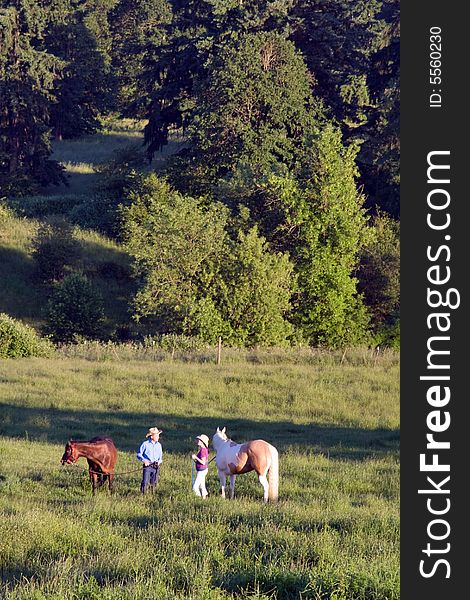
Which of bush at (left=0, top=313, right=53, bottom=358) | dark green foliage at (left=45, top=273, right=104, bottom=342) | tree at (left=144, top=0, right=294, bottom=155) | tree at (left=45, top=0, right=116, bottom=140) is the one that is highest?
tree at (left=45, top=0, right=116, bottom=140)

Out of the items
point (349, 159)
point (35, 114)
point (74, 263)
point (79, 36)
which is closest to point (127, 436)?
point (349, 159)

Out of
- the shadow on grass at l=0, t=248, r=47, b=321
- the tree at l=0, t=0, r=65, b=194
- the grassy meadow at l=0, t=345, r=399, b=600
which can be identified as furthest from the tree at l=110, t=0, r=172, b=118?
the grassy meadow at l=0, t=345, r=399, b=600

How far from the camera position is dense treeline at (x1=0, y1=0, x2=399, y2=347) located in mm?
50531

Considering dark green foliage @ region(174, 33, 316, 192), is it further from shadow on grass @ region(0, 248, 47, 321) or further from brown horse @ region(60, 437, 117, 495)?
brown horse @ region(60, 437, 117, 495)

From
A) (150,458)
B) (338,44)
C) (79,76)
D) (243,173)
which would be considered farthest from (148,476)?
(79,76)

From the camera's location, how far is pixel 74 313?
172 ft

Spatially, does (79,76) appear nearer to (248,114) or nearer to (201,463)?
(248,114)

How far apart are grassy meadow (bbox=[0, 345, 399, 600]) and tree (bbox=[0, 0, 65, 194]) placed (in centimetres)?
3791

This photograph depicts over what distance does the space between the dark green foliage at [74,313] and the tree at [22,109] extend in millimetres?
24806

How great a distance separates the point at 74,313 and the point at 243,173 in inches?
557

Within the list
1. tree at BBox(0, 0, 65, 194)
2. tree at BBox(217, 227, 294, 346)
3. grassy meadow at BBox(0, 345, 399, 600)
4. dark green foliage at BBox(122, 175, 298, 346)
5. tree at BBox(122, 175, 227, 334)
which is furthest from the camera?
tree at BBox(0, 0, 65, 194)

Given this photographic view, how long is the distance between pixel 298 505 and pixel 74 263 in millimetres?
47627

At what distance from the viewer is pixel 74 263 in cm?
6206

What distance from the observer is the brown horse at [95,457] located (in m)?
17.7
